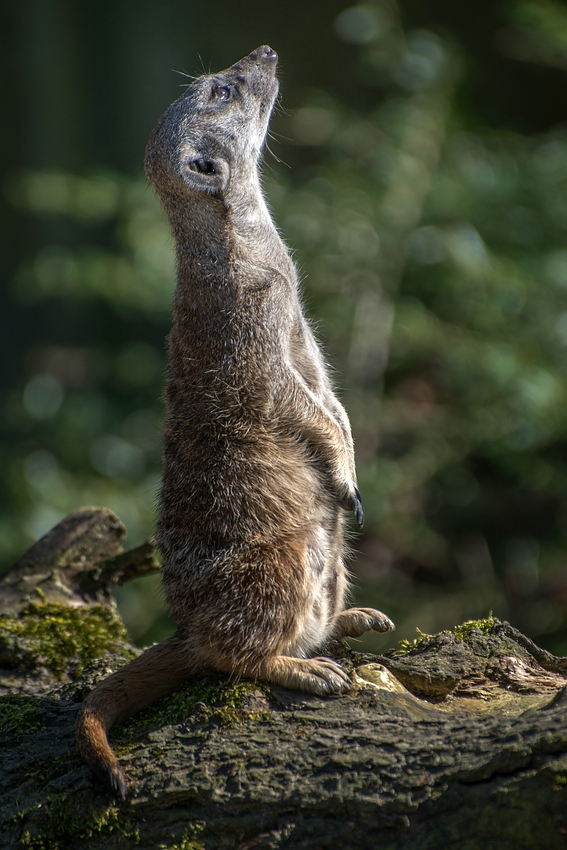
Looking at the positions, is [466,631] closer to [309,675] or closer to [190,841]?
[309,675]

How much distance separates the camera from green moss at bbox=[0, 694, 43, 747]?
2.31 m

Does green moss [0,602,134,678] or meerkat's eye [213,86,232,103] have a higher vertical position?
meerkat's eye [213,86,232,103]

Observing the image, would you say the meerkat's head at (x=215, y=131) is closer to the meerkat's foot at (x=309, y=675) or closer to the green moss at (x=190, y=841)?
the meerkat's foot at (x=309, y=675)

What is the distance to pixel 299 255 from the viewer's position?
16.0 ft

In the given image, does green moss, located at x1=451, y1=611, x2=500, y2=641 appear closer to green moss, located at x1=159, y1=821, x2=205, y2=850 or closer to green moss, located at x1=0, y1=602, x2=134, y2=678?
green moss, located at x1=159, y1=821, x2=205, y2=850

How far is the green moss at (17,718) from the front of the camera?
2309 mm

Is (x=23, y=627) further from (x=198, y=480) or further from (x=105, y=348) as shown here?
(x=105, y=348)

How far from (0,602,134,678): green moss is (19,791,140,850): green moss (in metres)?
0.99

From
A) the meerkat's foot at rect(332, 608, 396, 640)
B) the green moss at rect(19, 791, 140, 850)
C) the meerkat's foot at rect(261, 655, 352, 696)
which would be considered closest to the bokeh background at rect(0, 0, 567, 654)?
the meerkat's foot at rect(332, 608, 396, 640)

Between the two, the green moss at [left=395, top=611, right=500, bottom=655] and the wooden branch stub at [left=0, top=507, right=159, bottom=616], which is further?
the wooden branch stub at [left=0, top=507, right=159, bottom=616]

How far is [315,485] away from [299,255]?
8.39 ft

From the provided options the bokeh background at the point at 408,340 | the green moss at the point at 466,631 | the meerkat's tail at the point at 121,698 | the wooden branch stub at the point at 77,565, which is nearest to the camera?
the meerkat's tail at the point at 121,698

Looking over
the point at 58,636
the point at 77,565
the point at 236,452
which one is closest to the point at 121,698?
the point at 236,452

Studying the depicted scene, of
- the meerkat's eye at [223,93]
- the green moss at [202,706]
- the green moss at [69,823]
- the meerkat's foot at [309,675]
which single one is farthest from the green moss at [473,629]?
the meerkat's eye at [223,93]
